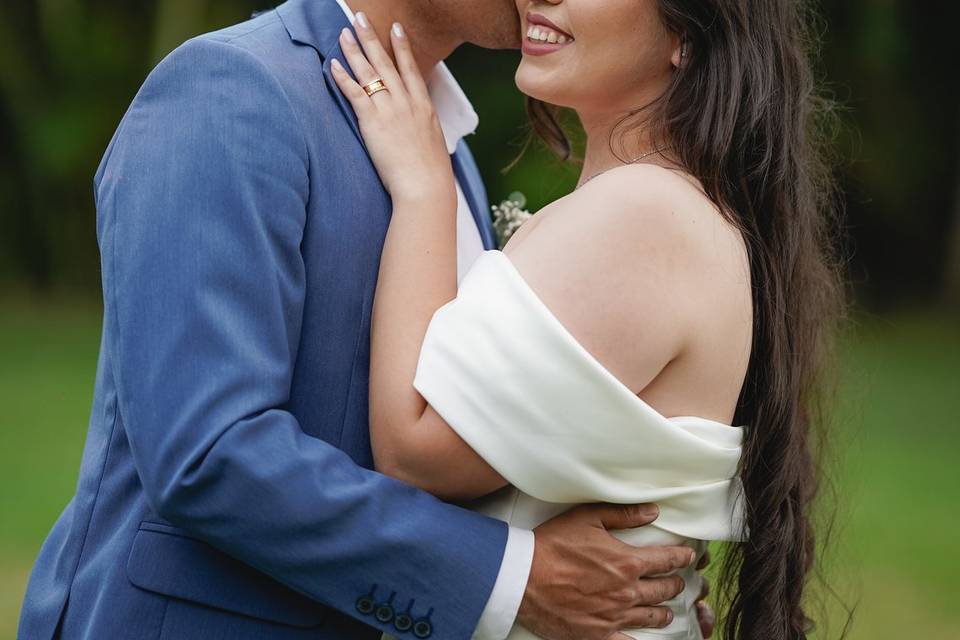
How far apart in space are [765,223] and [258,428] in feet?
3.27

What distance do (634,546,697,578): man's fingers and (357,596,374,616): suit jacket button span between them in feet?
1.48

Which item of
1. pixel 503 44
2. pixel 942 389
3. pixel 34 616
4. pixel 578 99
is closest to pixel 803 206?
pixel 578 99

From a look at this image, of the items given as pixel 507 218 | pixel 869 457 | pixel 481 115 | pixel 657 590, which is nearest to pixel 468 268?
pixel 507 218

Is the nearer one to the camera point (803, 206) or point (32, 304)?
point (803, 206)

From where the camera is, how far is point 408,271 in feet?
7.04

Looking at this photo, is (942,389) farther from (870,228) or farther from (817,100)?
(817,100)

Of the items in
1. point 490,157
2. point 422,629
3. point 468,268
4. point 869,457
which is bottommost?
point 869,457

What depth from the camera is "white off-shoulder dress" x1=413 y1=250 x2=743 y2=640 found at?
197 cm

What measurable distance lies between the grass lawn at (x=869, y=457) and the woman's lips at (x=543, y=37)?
52.5 inches

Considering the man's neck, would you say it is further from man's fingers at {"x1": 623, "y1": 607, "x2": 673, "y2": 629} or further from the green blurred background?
the green blurred background

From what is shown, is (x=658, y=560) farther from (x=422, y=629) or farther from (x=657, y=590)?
(x=422, y=629)

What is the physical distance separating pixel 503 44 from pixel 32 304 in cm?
910

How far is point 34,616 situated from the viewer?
2.25m

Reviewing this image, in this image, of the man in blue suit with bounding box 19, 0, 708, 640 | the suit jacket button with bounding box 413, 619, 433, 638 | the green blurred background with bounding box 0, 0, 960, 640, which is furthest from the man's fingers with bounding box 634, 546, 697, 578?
the green blurred background with bounding box 0, 0, 960, 640
